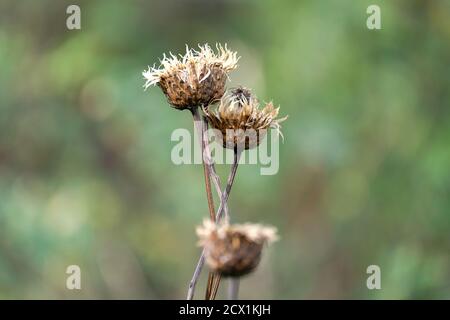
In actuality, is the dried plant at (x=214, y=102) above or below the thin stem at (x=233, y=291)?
above

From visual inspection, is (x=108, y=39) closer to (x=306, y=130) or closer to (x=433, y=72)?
(x=306, y=130)

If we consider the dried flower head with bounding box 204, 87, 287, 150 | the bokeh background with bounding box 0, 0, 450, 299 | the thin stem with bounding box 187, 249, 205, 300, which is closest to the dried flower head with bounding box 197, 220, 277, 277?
the thin stem with bounding box 187, 249, 205, 300

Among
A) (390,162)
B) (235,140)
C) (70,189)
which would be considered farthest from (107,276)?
(235,140)

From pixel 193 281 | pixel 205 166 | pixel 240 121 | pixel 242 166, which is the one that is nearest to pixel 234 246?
pixel 193 281

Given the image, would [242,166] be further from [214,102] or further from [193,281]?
[193,281]

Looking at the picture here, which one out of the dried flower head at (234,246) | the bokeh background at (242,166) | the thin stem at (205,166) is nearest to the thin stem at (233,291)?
the dried flower head at (234,246)

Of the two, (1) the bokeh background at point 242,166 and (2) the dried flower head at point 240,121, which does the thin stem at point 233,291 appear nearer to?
(2) the dried flower head at point 240,121
